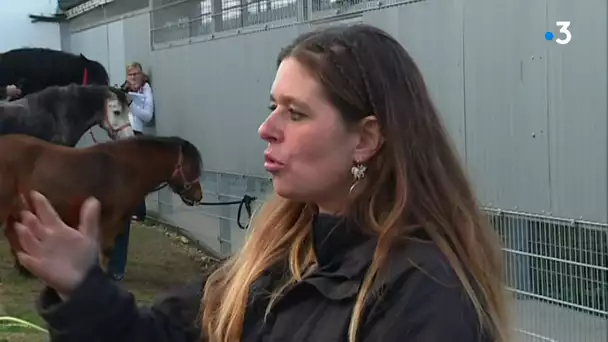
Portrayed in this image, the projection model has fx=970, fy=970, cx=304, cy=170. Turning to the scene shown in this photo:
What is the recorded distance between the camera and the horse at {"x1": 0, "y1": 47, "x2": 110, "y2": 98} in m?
11.8

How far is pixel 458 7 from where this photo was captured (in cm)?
476

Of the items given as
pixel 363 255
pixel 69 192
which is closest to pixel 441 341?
pixel 363 255

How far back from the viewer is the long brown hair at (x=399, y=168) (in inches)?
61.5

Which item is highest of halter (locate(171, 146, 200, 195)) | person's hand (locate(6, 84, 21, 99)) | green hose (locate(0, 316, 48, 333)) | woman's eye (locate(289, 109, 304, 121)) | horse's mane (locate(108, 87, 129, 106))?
person's hand (locate(6, 84, 21, 99))

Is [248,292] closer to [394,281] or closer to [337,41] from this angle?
[394,281]

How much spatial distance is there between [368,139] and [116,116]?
737 centimetres

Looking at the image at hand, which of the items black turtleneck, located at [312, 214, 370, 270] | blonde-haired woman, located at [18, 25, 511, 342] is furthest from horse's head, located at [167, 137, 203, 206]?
black turtleneck, located at [312, 214, 370, 270]

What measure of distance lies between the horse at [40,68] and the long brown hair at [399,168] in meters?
10.2

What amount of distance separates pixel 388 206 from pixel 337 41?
29 centimetres

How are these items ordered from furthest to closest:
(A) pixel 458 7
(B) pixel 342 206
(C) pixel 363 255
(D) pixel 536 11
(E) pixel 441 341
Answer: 1. (A) pixel 458 7
2. (D) pixel 536 11
3. (B) pixel 342 206
4. (C) pixel 363 255
5. (E) pixel 441 341

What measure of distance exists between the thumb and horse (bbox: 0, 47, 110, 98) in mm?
10364

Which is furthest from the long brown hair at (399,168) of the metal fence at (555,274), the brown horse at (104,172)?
the brown horse at (104,172)

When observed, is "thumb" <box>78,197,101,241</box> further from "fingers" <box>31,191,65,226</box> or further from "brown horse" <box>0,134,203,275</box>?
"brown horse" <box>0,134,203,275</box>

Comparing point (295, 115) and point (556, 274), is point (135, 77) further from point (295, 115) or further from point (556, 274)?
point (295, 115)
